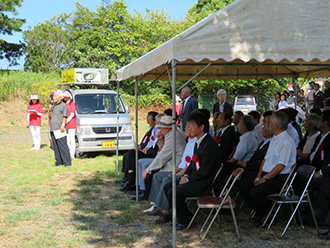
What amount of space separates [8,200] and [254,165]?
4.45m

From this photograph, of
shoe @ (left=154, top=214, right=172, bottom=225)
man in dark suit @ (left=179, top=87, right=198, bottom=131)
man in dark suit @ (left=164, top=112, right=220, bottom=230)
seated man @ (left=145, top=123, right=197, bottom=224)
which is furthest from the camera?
man in dark suit @ (left=179, top=87, right=198, bottom=131)

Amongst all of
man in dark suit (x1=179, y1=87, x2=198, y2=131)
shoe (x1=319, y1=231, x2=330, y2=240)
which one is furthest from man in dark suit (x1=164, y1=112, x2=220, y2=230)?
man in dark suit (x1=179, y1=87, x2=198, y2=131)

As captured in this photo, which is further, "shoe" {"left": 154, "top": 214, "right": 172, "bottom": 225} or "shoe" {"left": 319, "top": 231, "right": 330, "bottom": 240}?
"shoe" {"left": 154, "top": 214, "right": 172, "bottom": 225}

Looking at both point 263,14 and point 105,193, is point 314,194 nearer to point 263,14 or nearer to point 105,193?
point 263,14

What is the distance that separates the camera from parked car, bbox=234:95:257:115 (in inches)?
1132

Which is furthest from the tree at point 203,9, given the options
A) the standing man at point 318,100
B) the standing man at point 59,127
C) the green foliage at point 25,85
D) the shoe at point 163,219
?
the shoe at point 163,219

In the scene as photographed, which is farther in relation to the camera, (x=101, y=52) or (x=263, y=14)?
(x=101, y=52)

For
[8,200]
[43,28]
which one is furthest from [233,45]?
[43,28]

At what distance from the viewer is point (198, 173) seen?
5.31 meters

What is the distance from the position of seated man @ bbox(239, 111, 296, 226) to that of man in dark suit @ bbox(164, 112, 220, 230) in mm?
624

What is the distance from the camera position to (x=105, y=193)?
798 cm

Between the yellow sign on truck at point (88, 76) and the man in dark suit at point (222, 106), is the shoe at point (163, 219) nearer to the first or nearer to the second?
the man in dark suit at point (222, 106)

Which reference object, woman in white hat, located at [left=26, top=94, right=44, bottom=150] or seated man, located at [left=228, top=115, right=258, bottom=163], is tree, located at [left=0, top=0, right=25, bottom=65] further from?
seated man, located at [left=228, top=115, right=258, bottom=163]

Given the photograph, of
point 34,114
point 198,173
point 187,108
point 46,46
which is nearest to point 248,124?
point 198,173
